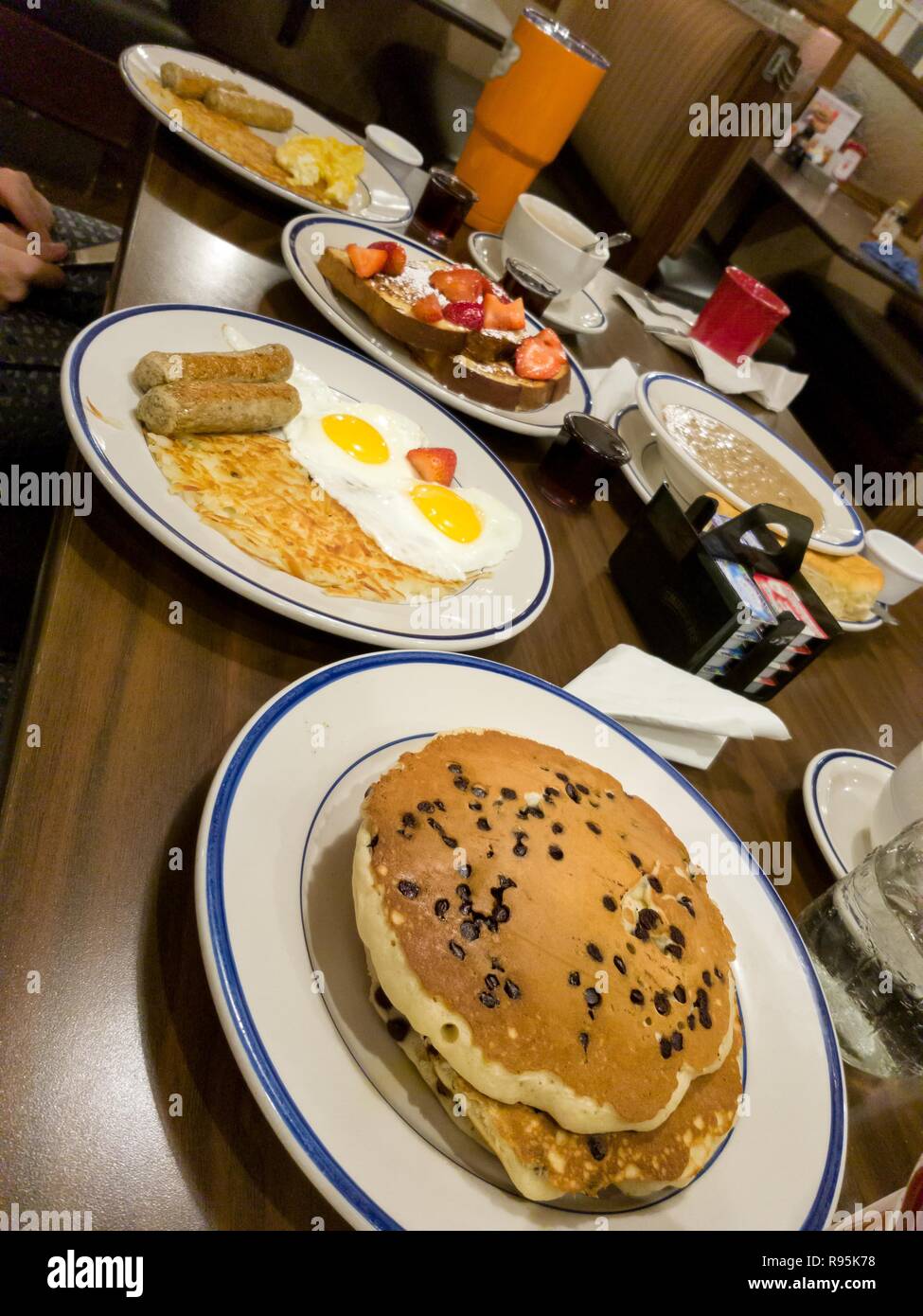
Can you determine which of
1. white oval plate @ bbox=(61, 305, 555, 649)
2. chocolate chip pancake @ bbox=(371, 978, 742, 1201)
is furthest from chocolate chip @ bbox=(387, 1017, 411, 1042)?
white oval plate @ bbox=(61, 305, 555, 649)

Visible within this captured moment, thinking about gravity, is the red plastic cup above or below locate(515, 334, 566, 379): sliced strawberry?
above

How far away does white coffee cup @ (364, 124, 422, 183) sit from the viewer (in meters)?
2.55

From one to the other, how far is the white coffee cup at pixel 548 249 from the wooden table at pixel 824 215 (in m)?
3.80

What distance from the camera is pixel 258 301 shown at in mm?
1687

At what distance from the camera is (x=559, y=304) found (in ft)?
7.66

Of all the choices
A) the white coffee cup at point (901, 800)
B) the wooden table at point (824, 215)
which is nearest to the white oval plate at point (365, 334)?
the white coffee cup at point (901, 800)

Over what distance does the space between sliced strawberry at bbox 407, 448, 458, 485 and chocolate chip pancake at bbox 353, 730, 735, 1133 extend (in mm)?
643

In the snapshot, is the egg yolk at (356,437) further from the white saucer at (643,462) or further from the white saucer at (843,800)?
the white saucer at (843,800)

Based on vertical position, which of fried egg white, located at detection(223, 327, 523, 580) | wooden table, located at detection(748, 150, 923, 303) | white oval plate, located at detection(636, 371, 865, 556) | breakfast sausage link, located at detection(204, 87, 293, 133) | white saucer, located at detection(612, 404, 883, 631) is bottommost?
fried egg white, located at detection(223, 327, 523, 580)

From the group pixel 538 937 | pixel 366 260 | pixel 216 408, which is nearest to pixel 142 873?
pixel 538 937

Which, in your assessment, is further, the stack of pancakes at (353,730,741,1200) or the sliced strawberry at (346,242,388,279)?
the sliced strawberry at (346,242,388,279)

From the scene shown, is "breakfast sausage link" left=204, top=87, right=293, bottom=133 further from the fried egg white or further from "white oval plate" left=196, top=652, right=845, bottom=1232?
"white oval plate" left=196, top=652, right=845, bottom=1232

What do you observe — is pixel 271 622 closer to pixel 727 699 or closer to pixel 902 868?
pixel 727 699

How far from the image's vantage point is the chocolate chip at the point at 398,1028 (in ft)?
2.61
